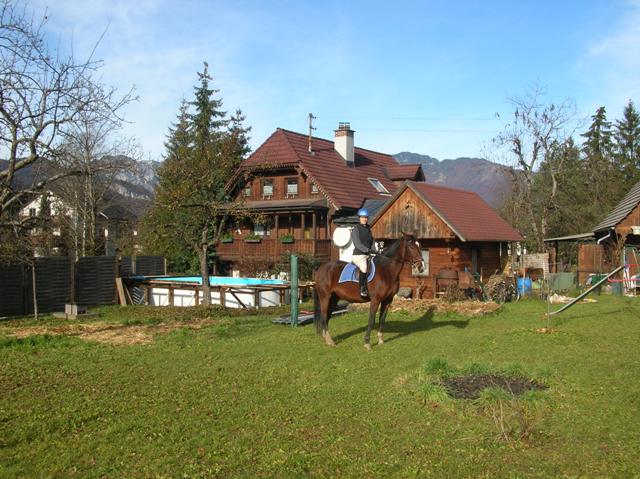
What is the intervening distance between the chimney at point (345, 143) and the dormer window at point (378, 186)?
1.72 metres

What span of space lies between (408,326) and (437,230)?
9270mm

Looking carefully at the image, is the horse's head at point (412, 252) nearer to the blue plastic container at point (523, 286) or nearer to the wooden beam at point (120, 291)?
the blue plastic container at point (523, 286)

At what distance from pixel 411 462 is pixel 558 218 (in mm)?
41401

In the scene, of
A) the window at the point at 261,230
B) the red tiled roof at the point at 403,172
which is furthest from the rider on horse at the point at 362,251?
the red tiled roof at the point at 403,172

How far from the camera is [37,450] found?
6109mm

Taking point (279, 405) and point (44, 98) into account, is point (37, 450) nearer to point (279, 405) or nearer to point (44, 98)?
point (279, 405)

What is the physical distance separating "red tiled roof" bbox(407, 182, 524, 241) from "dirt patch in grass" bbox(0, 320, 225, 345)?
10.9 m

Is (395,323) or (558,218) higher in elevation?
(558,218)

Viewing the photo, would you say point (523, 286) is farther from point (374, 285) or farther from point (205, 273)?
point (374, 285)

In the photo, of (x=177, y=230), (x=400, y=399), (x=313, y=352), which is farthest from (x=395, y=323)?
(x=177, y=230)

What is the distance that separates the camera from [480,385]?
785cm

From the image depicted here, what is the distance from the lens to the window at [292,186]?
33.9m

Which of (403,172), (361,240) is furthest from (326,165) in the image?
(361,240)

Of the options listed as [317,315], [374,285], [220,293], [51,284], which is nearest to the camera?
[374,285]
